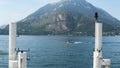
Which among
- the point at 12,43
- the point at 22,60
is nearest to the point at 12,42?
the point at 12,43

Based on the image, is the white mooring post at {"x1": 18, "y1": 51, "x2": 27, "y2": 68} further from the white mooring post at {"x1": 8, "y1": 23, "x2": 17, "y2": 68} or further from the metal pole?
the metal pole

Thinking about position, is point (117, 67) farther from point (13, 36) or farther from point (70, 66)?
point (13, 36)

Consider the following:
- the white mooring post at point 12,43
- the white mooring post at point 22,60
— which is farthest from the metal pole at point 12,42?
the white mooring post at point 22,60

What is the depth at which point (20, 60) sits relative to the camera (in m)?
21.8

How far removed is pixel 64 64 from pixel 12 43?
10721cm

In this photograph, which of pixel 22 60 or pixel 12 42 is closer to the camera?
pixel 22 60

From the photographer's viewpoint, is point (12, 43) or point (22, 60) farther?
point (12, 43)

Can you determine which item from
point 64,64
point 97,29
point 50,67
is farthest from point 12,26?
point 64,64

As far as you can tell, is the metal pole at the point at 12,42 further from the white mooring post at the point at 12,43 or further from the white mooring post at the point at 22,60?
the white mooring post at the point at 22,60

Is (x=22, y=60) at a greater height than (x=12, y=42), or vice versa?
(x=12, y=42)

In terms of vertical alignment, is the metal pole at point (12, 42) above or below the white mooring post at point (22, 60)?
above

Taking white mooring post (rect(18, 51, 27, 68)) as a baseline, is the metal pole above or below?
above

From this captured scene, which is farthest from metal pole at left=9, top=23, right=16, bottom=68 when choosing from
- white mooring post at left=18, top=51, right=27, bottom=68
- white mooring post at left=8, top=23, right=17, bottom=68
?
white mooring post at left=18, top=51, right=27, bottom=68

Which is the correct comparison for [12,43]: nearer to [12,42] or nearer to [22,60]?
[12,42]
